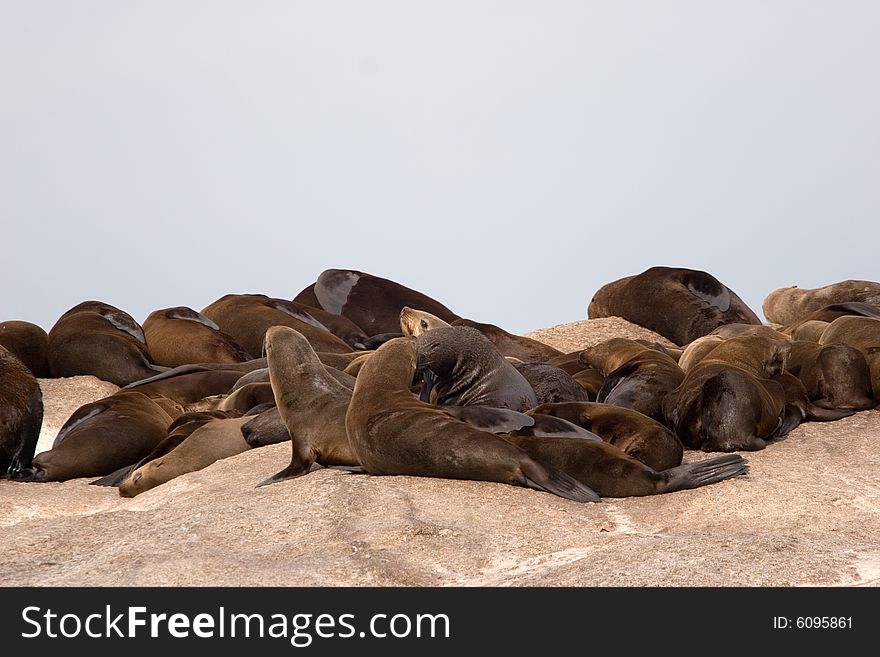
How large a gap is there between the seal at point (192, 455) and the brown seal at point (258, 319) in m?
3.96

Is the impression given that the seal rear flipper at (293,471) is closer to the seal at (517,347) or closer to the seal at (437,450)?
the seal at (437,450)

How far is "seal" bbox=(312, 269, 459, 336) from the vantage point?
1399 cm

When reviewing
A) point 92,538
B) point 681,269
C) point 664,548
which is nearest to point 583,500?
point 664,548

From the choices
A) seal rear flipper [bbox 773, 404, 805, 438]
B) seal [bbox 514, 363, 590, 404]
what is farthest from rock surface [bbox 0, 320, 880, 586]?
seal [bbox 514, 363, 590, 404]

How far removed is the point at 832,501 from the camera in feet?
19.0

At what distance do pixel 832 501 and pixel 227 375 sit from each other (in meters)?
5.77

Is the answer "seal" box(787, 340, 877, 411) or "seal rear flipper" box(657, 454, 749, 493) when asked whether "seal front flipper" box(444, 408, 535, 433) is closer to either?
"seal rear flipper" box(657, 454, 749, 493)

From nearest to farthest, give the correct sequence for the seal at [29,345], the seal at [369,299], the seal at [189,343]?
the seal at [29,345] → the seal at [189,343] → the seal at [369,299]

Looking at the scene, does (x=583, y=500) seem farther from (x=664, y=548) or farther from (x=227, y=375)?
(x=227, y=375)

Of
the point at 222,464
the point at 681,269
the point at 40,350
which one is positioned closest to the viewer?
the point at 222,464

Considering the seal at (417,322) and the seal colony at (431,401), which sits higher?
the seal at (417,322)

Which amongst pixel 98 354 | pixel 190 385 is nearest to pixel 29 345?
pixel 98 354

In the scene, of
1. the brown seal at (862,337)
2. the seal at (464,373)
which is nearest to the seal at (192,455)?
the seal at (464,373)

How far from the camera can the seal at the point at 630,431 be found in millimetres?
6457
